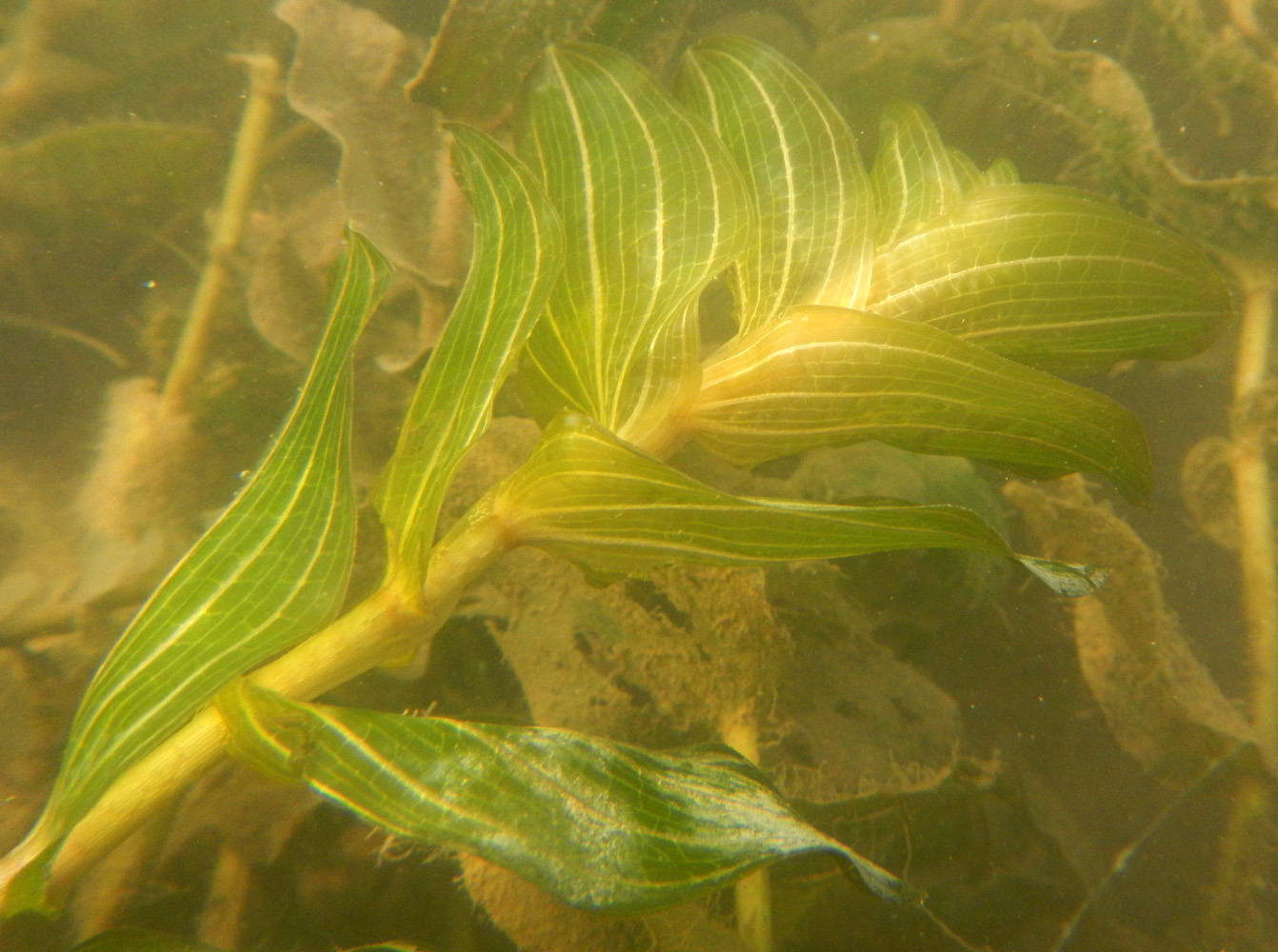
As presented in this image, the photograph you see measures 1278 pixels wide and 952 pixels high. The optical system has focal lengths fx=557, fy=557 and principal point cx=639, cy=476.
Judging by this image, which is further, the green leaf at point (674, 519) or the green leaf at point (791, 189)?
the green leaf at point (791, 189)

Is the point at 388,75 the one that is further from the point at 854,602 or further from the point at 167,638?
the point at 854,602

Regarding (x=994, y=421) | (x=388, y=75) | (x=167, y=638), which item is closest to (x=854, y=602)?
(x=994, y=421)

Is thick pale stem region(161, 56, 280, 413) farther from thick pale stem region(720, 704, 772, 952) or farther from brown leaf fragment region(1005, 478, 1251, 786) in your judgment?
brown leaf fragment region(1005, 478, 1251, 786)

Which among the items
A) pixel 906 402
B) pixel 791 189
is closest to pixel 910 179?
pixel 791 189

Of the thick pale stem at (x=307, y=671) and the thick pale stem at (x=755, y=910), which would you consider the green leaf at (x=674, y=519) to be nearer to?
the thick pale stem at (x=307, y=671)

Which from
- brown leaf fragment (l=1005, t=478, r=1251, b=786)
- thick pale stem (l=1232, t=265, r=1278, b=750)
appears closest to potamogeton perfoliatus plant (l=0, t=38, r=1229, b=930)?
brown leaf fragment (l=1005, t=478, r=1251, b=786)

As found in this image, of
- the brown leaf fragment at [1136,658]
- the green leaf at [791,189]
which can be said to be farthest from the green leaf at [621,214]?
the brown leaf fragment at [1136,658]

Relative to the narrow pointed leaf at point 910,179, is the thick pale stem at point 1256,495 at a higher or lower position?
lower
